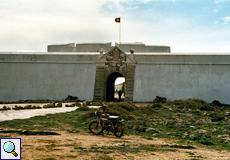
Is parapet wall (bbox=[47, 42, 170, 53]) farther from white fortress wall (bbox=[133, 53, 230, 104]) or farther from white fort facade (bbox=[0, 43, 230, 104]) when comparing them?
white fortress wall (bbox=[133, 53, 230, 104])

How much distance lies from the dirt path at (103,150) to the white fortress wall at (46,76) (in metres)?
18.0

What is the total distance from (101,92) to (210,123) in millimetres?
13772

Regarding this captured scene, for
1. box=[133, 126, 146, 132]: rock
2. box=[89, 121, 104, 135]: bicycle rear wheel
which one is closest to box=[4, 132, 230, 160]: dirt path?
box=[89, 121, 104, 135]: bicycle rear wheel

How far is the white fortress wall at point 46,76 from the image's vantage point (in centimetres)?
2844

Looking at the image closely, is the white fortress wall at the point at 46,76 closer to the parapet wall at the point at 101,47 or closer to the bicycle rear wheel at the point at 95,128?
the parapet wall at the point at 101,47

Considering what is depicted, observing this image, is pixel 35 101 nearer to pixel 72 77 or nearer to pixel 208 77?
pixel 72 77

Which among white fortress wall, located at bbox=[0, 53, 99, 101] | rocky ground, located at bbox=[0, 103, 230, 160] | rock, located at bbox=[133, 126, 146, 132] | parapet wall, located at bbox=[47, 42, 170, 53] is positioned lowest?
rocky ground, located at bbox=[0, 103, 230, 160]

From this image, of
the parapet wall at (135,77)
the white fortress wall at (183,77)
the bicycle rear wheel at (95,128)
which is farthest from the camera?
the parapet wall at (135,77)

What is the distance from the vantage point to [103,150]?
840 cm

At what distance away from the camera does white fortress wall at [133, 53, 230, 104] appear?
2692 cm

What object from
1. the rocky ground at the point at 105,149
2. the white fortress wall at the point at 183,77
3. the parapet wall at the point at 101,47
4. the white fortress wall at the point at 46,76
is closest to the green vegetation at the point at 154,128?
the rocky ground at the point at 105,149

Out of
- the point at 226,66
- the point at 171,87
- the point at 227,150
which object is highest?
the point at 226,66

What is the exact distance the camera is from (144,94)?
2745 cm

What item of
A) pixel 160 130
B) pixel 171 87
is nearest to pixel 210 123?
pixel 160 130
